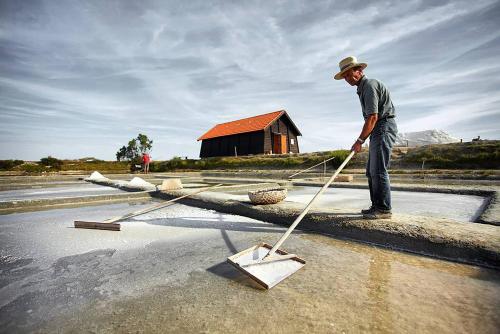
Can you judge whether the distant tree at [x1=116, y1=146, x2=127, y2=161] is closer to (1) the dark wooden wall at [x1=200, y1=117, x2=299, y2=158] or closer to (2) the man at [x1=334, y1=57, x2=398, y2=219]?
(1) the dark wooden wall at [x1=200, y1=117, x2=299, y2=158]

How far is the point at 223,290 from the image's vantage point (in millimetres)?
1634

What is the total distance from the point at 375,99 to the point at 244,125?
947 inches

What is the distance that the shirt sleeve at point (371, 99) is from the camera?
277 cm

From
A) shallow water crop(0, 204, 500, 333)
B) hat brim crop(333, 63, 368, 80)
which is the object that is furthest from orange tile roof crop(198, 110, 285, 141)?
shallow water crop(0, 204, 500, 333)

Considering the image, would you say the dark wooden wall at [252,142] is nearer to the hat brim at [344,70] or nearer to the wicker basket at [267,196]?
the wicker basket at [267,196]

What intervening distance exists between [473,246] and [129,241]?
322 cm

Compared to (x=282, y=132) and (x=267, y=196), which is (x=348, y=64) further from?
(x=282, y=132)

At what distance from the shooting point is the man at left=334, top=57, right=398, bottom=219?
279cm

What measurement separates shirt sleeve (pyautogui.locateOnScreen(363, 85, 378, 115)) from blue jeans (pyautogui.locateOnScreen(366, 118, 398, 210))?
0.84ft

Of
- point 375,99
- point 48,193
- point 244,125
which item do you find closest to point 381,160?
point 375,99

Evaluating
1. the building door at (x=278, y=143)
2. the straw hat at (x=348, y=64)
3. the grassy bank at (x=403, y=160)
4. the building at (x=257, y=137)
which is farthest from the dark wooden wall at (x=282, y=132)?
the straw hat at (x=348, y=64)

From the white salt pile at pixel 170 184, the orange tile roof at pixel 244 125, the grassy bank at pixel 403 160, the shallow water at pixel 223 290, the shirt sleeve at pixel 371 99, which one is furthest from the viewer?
the orange tile roof at pixel 244 125

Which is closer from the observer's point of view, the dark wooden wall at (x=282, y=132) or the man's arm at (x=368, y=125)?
the man's arm at (x=368, y=125)

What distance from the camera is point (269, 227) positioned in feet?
10.7
